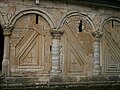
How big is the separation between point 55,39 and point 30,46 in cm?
90

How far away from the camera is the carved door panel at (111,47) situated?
907cm

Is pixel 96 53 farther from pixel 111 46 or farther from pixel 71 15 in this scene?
pixel 71 15

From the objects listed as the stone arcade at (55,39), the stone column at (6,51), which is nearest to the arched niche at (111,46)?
the stone arcade at (55,39)

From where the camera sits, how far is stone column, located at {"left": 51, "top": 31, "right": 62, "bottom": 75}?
26.5 feet

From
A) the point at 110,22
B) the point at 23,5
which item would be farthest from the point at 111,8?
the point at 23,5

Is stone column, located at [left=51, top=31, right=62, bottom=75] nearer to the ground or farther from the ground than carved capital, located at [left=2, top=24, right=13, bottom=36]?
nearer to the ground

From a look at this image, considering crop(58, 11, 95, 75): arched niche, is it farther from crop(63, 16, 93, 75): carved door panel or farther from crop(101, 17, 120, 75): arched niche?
crop(101, 17, 120, 75): arched niche

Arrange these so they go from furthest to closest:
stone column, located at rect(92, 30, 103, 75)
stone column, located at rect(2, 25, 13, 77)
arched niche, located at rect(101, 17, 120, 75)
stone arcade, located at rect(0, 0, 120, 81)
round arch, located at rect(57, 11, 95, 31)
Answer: arched niche, located at rect(101, 17, 120, 75) → stone column, located at rect(92, 30, 103, 75) → round arch, located at rect(57, 11, 95, 31) → stone arcade, located at rect(0, 0, 120, 81) → stone column, located at rect(2, 25, 13, 77)

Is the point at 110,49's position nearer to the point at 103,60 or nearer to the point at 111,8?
the point at 103,60

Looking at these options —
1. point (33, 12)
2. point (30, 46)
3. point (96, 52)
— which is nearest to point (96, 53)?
point (96, 52)

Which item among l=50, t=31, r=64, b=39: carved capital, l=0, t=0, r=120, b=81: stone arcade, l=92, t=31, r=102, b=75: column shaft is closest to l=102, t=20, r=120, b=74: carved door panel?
l=0, t=0, r=120, b=81: stone arcade

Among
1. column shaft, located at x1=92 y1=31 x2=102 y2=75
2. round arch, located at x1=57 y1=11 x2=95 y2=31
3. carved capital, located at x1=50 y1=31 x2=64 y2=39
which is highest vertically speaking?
round arch, located at x1=57 y1=11 x2=95 y2=31

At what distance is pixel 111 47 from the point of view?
9.28 meters

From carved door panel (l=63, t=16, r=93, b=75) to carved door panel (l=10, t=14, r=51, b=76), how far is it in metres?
Result: 0.68
